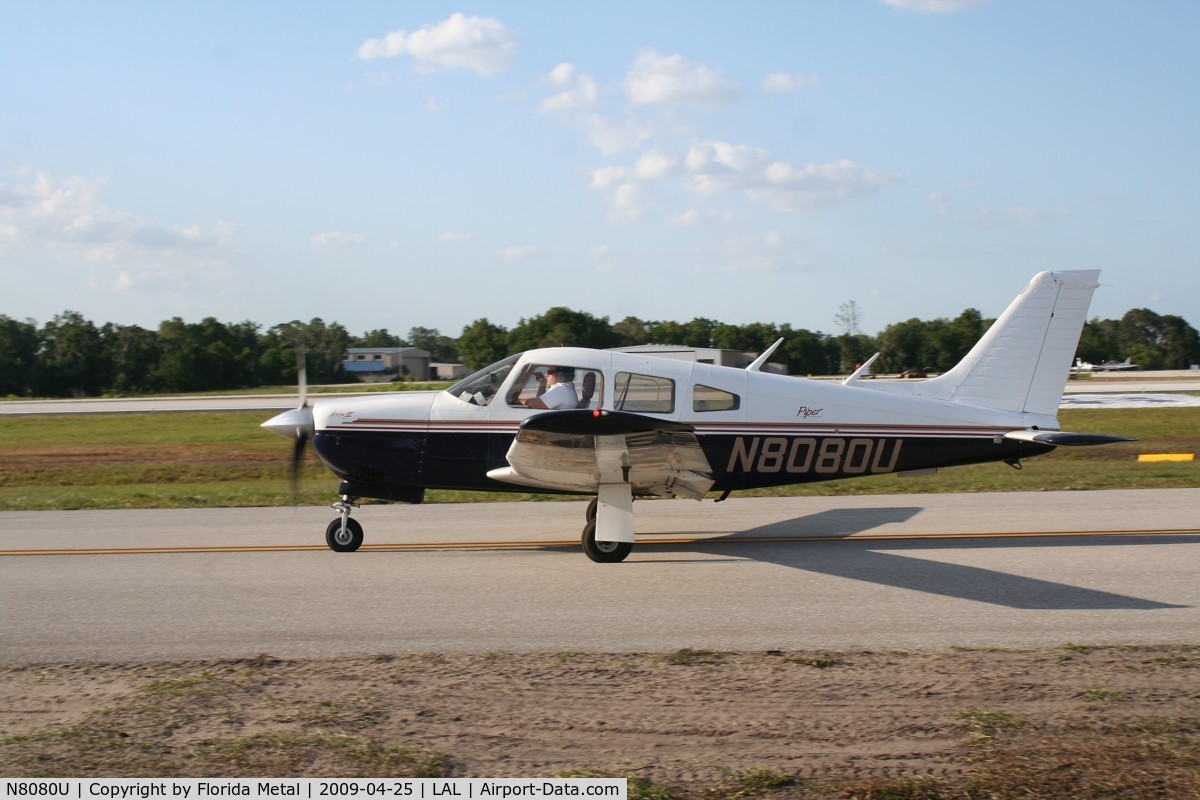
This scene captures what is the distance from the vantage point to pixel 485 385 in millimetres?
9383

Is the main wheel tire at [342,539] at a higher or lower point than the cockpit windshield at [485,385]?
lower

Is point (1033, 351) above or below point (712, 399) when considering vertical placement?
above

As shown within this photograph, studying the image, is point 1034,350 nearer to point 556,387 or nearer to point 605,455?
point 605,455

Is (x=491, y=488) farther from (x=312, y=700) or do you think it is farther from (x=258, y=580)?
(x=312, y=700)

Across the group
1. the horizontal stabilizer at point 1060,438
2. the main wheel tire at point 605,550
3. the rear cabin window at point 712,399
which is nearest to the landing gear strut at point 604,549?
the main wheel tire at point 605,550

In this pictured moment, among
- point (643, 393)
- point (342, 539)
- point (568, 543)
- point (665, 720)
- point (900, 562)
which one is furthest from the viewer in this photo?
point (568, 543)

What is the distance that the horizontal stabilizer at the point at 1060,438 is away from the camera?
8852 millimetres

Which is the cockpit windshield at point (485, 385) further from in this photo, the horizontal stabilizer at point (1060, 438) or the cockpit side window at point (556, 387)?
the horizontal stabilizer at point (1060, 438)

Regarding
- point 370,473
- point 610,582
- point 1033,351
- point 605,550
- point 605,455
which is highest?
point 1033,351

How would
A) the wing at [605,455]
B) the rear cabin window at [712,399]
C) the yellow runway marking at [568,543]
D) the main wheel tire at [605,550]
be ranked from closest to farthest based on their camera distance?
the wing at [605,455]
the main wheel tire at [605,550]
the rear cabin window at [712,399]
the yellow runway marking at [568,543]

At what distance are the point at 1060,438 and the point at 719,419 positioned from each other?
3270 millimetres

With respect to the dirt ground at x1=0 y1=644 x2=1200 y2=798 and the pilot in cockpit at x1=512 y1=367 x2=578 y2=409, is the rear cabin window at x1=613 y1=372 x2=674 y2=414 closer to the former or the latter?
the pilot in cockpit at x1=512 y1=367 x2=578 y2=409

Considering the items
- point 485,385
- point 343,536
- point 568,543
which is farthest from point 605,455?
point 343,536

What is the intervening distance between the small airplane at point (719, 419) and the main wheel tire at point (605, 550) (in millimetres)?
12
